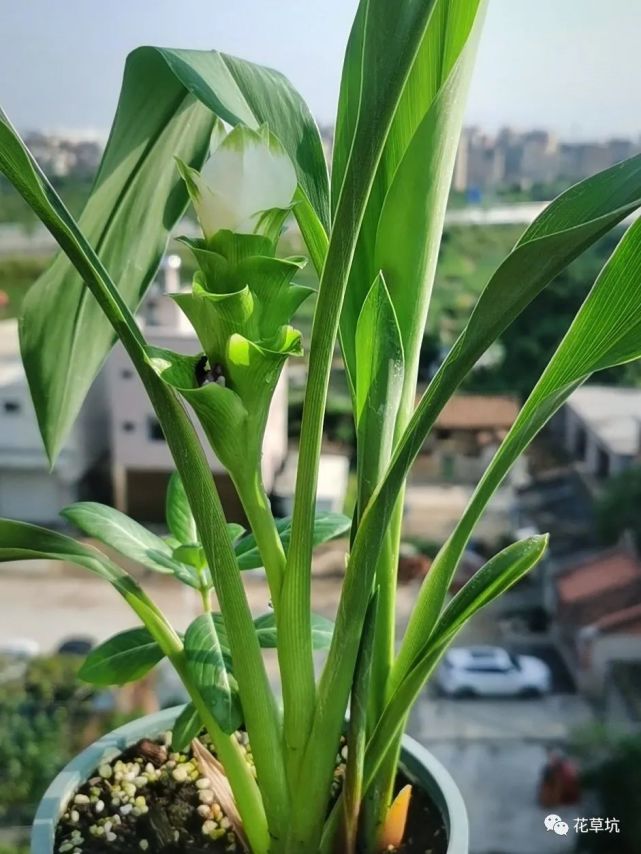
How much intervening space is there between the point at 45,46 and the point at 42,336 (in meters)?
0.37

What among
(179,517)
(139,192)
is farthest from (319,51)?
(179,517)

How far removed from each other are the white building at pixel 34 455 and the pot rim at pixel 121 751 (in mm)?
329

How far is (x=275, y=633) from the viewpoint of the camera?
1.43 ft

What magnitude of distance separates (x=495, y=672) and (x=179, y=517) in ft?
1.45

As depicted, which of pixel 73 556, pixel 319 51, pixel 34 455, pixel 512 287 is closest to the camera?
pixel 512 287

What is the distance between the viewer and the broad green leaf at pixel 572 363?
0.33 m

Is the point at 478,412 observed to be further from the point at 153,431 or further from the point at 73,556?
the point at 73,556

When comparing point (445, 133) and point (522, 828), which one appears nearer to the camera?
point (445, 133)

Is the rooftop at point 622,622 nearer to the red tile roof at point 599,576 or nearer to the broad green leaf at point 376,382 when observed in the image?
the red tile roof at point 599,576

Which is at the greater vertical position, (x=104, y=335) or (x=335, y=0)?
(x=335, y=0)

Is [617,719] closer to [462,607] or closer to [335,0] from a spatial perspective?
[462,607]

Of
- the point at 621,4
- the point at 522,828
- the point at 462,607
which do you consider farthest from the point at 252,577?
the point at 621,4

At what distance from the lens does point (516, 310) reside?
324 mm

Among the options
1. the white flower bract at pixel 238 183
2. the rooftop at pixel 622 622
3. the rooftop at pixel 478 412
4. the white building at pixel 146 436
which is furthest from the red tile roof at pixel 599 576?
the white flower bract at pixel 238 183
